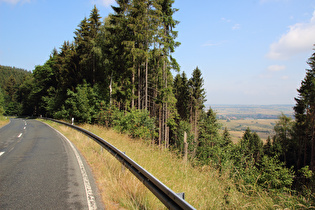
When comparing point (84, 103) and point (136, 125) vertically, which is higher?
point (84, 103)

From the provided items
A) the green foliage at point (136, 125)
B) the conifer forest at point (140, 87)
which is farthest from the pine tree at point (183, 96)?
the green foliage at point (136, 125)

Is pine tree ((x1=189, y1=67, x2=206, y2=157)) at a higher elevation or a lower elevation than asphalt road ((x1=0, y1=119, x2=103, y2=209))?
higher

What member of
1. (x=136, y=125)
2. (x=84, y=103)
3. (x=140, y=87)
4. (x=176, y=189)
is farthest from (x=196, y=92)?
(x=176, y=189)

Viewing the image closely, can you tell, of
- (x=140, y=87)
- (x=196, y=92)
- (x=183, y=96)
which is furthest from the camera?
(x=183, y=96)

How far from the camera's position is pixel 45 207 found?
3.76 m

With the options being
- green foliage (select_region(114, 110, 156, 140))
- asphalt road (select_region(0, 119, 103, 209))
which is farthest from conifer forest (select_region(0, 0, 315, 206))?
asphalt road (select_region(0, 119, 103, 209))

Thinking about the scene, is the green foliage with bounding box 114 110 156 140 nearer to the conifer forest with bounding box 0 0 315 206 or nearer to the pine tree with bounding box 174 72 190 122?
the conifer forest with bounding box 0 0 315 206

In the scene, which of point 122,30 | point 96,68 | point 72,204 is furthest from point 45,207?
point 96,68

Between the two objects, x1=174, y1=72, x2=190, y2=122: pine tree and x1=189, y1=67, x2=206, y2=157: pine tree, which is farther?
x1=174, y1=72, x2=190, y2=122: pine tree

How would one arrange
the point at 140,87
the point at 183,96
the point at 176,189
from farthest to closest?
the point at 183,96 < the point at 140,87 < the point at 176,189

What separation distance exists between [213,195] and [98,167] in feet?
14.5

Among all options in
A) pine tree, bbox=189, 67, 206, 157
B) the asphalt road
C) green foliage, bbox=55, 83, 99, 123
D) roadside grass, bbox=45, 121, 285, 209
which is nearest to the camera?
roadside grass, bbox=45, 121, 285, 209

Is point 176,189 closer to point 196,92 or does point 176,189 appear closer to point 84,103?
point 84,103

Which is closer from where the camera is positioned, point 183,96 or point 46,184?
point 46,184
